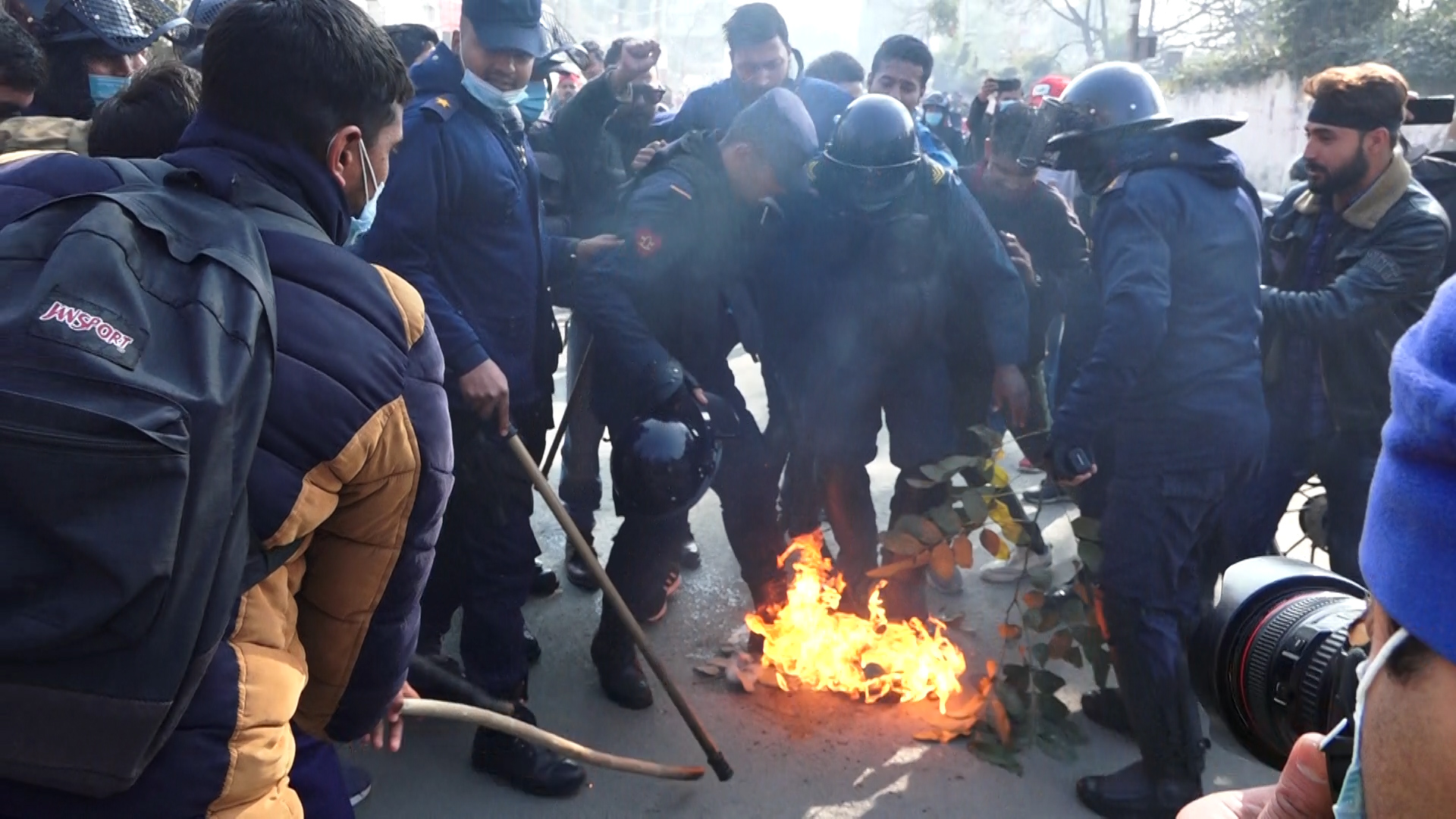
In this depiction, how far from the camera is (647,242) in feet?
13.3

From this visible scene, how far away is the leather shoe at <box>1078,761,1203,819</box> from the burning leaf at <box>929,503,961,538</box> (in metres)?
0.93

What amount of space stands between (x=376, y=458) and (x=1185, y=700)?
9.18ft

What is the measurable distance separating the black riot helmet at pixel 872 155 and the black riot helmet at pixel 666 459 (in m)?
1.00

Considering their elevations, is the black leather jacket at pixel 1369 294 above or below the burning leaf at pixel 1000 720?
above

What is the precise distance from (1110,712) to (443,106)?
10.3 ft

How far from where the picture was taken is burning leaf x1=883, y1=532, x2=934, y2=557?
402cm

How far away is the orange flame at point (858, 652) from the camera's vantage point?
409cm

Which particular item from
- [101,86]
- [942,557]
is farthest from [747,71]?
[101,86]

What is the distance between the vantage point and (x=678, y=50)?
5941 cm

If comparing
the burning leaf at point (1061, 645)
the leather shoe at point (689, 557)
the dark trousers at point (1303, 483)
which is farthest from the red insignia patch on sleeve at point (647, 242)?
the dark trousers at point (1303, 483)

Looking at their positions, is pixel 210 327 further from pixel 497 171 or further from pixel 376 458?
pixel 497 171

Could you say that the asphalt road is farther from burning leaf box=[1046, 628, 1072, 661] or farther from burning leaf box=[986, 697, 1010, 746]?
burning leaf box=[1046, 628, 1072, 661]

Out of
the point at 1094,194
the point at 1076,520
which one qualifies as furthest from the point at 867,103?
the point at 1076,520

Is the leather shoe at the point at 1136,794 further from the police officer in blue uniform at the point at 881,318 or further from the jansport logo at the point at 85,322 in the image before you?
the jansport logo at the point at 85,322
